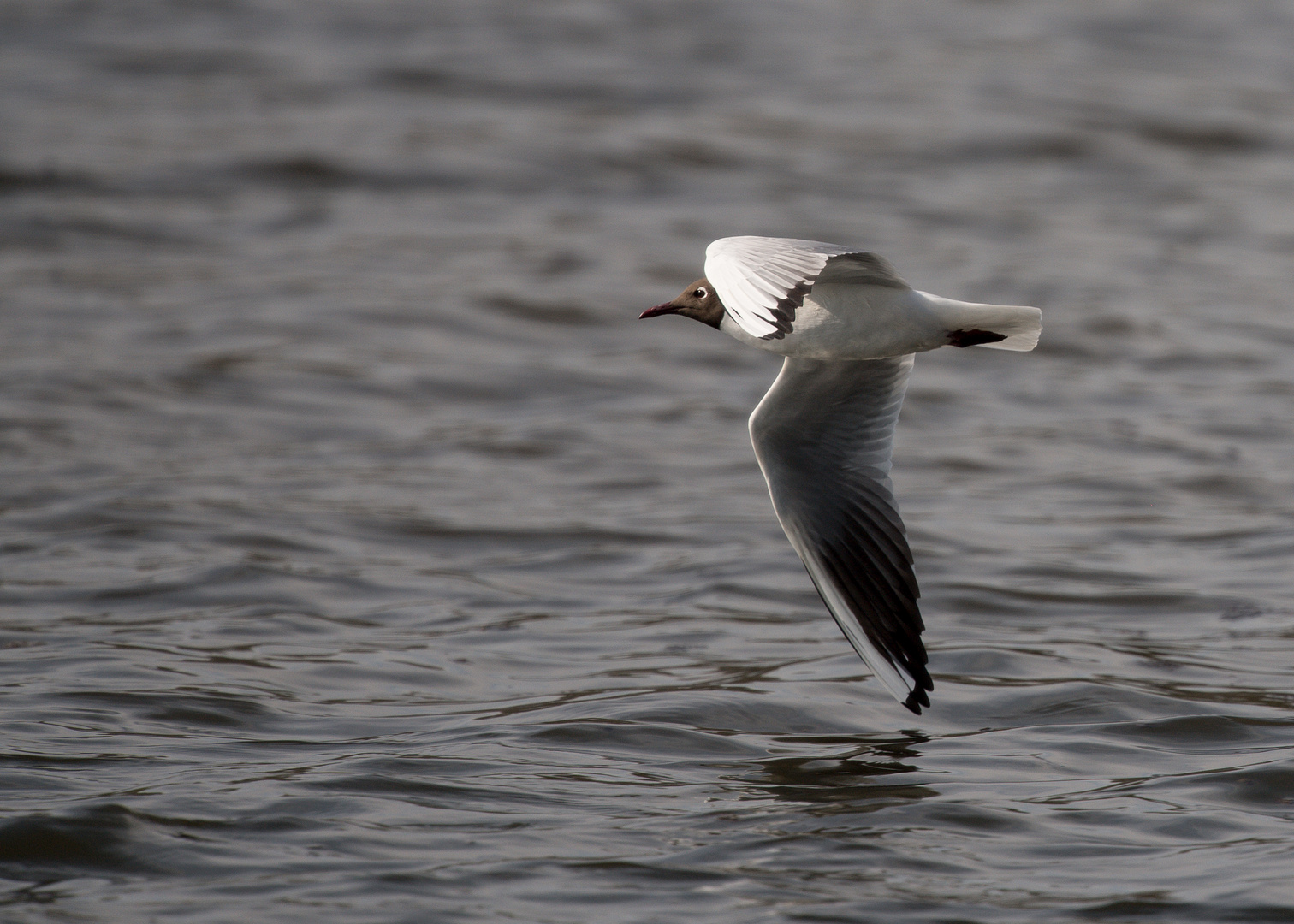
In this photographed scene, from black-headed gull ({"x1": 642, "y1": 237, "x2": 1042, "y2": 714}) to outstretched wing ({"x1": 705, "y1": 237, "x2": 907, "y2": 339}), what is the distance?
0.15ft

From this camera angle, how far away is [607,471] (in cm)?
888

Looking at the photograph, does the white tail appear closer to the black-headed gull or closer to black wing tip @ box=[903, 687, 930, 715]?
the black-headed gull

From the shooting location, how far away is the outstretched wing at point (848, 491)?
541 cm

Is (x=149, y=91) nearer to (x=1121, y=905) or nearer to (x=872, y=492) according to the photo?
(x=872, y=492)

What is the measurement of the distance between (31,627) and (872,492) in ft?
9.56

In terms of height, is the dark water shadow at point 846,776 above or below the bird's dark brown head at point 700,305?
below

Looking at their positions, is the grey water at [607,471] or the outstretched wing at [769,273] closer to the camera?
the outstretched wing at [769,273]

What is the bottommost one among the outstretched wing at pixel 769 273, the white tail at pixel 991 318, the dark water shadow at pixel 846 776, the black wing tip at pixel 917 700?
the dark water shadow at pixel 846 776

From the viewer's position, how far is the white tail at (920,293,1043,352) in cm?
489

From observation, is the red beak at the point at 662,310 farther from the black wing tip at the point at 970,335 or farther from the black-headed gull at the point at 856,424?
the black wing tip at the point at 970,335

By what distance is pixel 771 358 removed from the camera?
36.9ft

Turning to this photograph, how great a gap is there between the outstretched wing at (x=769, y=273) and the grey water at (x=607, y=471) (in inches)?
51.2

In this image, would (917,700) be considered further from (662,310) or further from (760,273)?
(760,273)

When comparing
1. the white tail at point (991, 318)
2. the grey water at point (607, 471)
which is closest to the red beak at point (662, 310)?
the white tail at point (991, 318)
